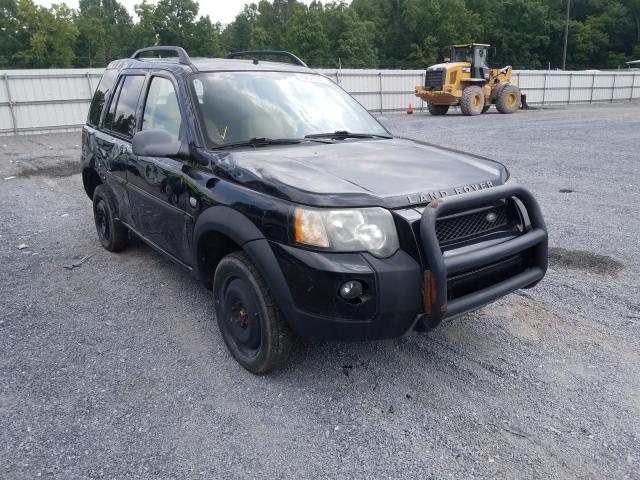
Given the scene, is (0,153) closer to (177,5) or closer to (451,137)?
(451,137)

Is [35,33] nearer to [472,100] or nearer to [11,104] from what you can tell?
[11,104]

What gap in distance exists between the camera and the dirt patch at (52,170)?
35.3 ft

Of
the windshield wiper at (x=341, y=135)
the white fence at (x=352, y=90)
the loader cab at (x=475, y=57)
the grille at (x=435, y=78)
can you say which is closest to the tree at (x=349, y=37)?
the white fence at (x=352, y=90)

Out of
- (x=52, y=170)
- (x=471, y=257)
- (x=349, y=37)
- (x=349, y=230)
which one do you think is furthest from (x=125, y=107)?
(x=349, y=37)

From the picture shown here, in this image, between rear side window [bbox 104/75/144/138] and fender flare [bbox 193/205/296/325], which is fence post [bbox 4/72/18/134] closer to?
rear side window [bbox 104/75/144/138]

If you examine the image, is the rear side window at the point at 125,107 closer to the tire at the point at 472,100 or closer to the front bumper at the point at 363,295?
the front bumper at the point at 363,295

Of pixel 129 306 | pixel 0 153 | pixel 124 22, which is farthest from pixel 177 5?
pixel 129 306

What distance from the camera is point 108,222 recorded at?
18.2 feet

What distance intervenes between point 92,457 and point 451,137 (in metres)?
14.4

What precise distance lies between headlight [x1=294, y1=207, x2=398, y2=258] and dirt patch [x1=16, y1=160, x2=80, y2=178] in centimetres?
933

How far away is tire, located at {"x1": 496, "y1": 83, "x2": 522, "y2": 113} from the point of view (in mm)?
24031

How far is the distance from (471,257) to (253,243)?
3.83 feet

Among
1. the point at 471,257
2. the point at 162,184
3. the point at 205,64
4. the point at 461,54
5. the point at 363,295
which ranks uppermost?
the point at 461,54

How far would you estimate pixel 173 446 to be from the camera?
8.80ft
